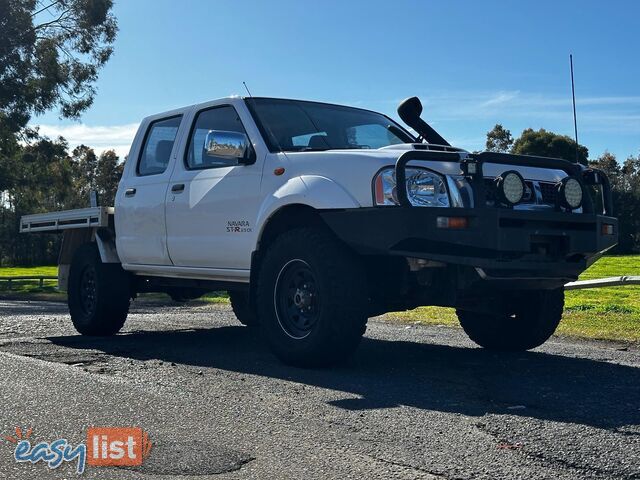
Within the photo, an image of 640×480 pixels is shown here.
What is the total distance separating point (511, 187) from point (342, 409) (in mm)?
1980

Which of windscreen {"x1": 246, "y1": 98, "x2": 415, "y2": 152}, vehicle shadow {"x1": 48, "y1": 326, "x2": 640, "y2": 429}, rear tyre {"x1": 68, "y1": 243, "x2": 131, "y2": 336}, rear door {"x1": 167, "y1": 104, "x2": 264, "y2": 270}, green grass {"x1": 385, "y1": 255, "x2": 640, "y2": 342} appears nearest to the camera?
vehicle shadow {"x1": 48, "y1": 326, "x2": 640, "y2": 429}

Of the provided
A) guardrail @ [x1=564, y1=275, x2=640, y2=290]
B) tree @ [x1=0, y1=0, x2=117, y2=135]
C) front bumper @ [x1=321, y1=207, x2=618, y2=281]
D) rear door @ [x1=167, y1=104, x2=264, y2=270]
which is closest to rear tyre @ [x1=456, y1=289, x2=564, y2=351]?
front bumper @ [x1=321, y1=207, x2=618, y2=281]

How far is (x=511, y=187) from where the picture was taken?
554 centimetres

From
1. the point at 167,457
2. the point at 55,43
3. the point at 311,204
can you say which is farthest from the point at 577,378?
the point at 55,43

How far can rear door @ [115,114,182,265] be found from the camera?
7.60m

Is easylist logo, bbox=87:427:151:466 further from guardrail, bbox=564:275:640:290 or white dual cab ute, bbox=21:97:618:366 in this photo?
guardrail, bbox=564:275:640:290

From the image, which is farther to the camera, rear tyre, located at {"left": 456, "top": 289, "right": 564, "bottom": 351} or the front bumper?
rear tyre, located at {"left": 456, "top": 289, "right": 564, "bottom": 351}

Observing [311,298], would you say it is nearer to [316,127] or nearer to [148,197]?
[316,127]

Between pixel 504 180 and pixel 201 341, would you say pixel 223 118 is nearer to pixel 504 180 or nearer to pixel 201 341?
pixel 201 341

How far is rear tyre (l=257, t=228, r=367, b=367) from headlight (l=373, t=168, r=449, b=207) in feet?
1.67

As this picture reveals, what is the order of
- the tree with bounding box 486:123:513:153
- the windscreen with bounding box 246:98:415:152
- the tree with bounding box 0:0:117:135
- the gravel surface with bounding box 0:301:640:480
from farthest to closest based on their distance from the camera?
the tree with bounding box 486:123:513:153 < the tree with bounding box 0:0:117:135 < the windscreen with bounding box 246:98:415:152 < the gravel surface with bounding box 0:301:640:480

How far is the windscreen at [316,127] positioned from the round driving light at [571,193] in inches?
69.3

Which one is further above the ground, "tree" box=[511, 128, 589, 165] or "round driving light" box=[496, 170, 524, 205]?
"tree" box=[511, 128, 589, 165]

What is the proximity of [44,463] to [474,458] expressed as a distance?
183 centimetres
